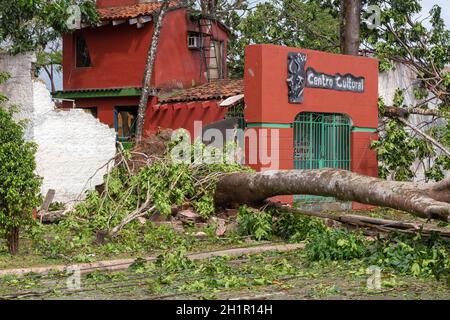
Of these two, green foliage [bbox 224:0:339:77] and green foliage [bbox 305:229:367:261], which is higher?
green foliage [bbox 224:0:339:77]

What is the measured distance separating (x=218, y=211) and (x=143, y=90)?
9.28m

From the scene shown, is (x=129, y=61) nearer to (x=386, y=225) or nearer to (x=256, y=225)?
(x=256, y=225)

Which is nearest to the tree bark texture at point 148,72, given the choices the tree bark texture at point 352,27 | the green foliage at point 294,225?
the tree bark texture at point 352,27

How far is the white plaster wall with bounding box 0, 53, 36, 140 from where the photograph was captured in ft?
59.0

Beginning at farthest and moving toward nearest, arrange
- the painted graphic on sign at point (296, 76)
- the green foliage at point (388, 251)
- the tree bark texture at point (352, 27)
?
the tree bark texture at point (352, 27), the painted graphic on sign at point (296, 76), the green foliage at point (388, 251)

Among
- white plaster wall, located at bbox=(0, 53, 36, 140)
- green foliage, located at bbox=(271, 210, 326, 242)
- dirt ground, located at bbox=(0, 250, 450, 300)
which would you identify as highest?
white plaster wall, located at bbox=(0, 53, 36, 140)

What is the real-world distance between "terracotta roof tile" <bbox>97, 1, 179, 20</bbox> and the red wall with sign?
7420mm

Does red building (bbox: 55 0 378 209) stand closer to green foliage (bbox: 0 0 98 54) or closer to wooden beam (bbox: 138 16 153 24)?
wooden beam (bbox: 138 16 153 24)

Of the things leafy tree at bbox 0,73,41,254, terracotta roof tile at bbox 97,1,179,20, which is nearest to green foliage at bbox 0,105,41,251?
leafy tree at bbox 0,73,41,254

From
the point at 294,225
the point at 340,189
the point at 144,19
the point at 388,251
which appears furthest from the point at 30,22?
the point at 388,251

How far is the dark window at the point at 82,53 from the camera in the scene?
2708 centimetres

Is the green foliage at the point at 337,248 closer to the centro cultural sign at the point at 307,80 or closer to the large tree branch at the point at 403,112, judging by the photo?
the centro cultural sign at the point at 307,80

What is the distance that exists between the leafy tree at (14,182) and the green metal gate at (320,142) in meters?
9.33
